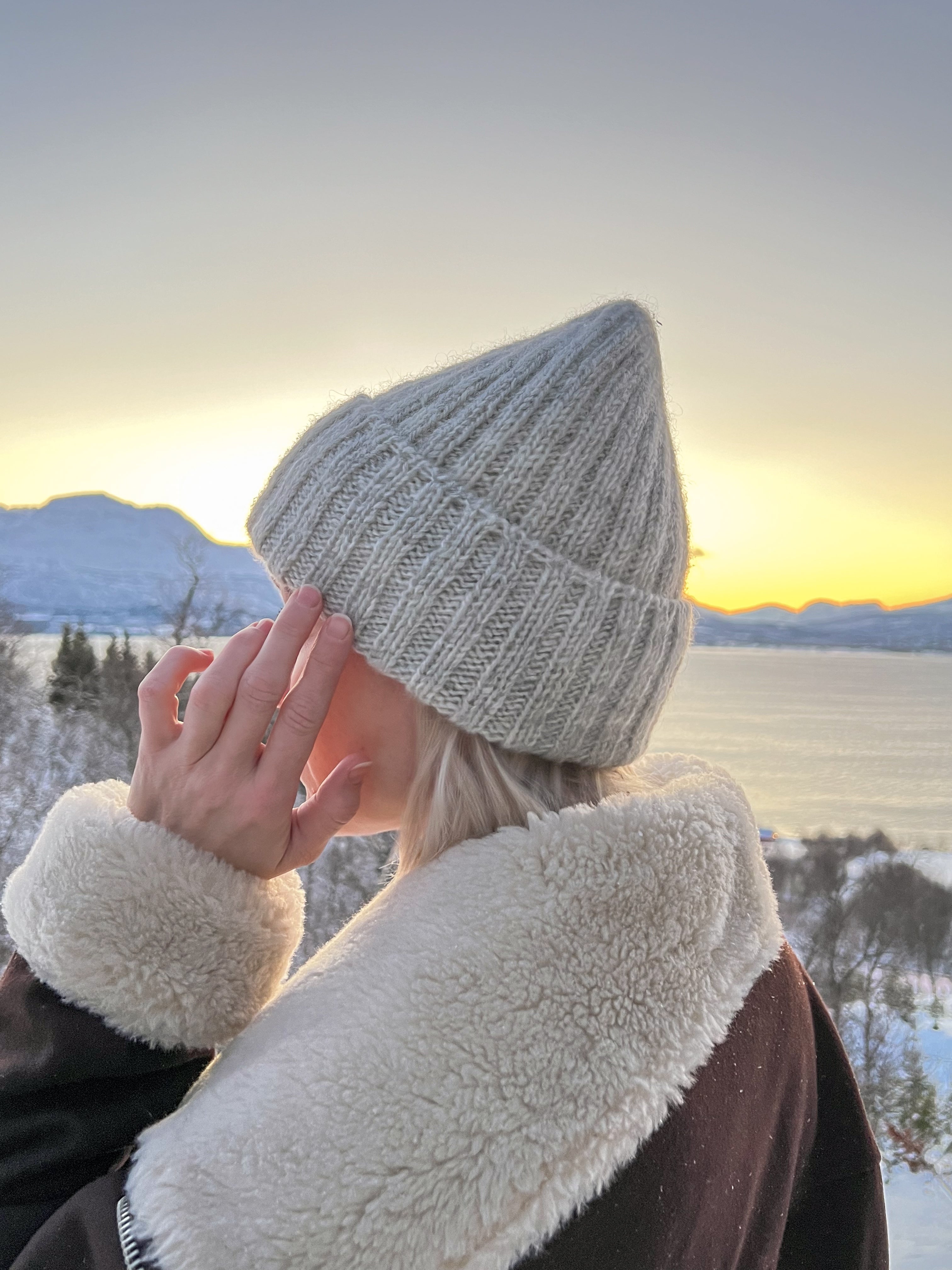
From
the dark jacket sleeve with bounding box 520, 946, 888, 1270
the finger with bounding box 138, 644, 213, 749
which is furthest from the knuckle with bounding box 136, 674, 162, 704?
the dark jacket sleeve with bounding box 520, 946, 888, 1270

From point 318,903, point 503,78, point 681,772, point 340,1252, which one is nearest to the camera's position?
point 340,1252

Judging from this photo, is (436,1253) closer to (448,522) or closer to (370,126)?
(448,522)

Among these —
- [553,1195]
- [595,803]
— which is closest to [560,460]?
[595,803]

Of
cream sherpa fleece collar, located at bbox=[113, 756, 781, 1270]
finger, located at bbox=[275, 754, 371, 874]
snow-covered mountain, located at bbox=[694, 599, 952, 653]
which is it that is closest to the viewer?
cream sherpa fleece collar, located at bbox=[113, 756, 781, 1270]

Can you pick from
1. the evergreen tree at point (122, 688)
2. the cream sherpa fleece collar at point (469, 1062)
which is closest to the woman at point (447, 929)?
the cream sherpa fleece collar at point (469, 1062)

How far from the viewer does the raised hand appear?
1.81ft

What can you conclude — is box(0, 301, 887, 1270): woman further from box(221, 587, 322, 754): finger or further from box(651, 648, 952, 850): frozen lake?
box(651, 648, 952, 850): frozen lake

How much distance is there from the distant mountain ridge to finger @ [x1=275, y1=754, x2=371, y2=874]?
128cm

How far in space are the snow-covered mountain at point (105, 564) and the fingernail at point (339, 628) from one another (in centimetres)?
133

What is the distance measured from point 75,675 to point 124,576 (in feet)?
0.86

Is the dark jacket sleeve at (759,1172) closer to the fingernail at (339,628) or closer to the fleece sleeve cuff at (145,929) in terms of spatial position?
the fleece sleeve cuff at (145,929)

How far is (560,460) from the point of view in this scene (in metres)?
0.58

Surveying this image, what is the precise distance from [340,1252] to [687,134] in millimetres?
1769

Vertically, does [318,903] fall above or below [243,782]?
below
